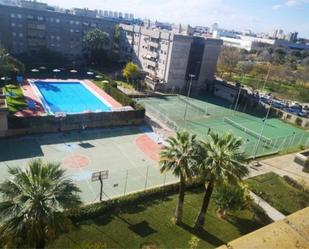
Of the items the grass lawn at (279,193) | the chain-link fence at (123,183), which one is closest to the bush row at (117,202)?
the chain-link fence at (123,183)

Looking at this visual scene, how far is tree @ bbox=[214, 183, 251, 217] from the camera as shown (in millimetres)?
22531

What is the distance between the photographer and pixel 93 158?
30.1 metres

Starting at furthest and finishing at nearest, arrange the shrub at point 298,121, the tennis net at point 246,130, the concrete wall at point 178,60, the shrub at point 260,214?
the concrete wall at point 178,60 → the shrub at point 298,121 → the tennis net at point 246,130 → the shrub at point 260,214

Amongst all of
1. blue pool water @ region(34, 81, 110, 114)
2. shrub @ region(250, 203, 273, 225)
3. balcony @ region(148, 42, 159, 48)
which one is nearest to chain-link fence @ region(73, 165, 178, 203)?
shrub @ region(250, 203, 273, 225)

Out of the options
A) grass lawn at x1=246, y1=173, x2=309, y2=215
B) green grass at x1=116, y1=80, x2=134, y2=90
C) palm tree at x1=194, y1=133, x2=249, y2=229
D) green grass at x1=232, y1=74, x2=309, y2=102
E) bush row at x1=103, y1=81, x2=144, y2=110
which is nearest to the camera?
palm tree at x1=194, y1=133, x2=249, y2=229

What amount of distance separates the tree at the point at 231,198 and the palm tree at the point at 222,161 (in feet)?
11.2

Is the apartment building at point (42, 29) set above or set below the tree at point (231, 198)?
above

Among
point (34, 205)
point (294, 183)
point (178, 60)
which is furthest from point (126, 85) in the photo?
point (34, 205)

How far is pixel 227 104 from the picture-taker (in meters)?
58.2

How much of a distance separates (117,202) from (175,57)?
4392cm

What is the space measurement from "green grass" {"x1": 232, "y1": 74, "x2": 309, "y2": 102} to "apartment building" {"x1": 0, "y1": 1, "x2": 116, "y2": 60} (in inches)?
1736

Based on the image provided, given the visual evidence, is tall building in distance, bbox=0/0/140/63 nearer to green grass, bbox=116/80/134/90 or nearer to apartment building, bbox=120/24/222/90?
apartment building, bbox=120/24/222/90

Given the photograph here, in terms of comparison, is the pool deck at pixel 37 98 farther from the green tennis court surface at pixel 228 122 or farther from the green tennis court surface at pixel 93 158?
the green tennis court surface at pixel 93 158

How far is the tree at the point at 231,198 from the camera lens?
22.5m
